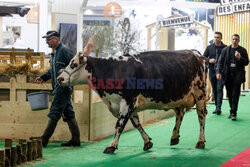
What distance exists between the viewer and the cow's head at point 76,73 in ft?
19.8

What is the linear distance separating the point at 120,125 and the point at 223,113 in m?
5.33

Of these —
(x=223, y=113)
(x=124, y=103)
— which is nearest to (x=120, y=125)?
(x=124, y=103)

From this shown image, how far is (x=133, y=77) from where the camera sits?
6.02 meters

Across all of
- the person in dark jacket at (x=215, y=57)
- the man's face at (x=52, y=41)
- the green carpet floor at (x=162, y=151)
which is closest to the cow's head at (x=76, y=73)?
the man's face at (x=52, y=41)

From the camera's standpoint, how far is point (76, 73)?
6.06 m

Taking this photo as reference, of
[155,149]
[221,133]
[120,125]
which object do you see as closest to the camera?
[120,125]

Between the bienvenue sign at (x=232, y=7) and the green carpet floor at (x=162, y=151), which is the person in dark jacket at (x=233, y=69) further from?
the bienvenue sign at (x=232, y=7)

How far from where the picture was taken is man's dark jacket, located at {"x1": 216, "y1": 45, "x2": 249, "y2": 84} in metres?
9.55

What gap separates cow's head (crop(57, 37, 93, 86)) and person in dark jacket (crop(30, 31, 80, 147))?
1.71 ft

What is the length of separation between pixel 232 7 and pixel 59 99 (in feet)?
44.5

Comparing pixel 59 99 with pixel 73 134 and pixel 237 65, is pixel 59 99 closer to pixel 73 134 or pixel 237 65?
pixel 73 134

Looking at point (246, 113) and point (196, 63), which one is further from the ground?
point (196, 63)

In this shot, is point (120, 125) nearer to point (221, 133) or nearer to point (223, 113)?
point (221, 133)

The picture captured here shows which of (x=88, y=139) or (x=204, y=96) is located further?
(x=88, y=139)
